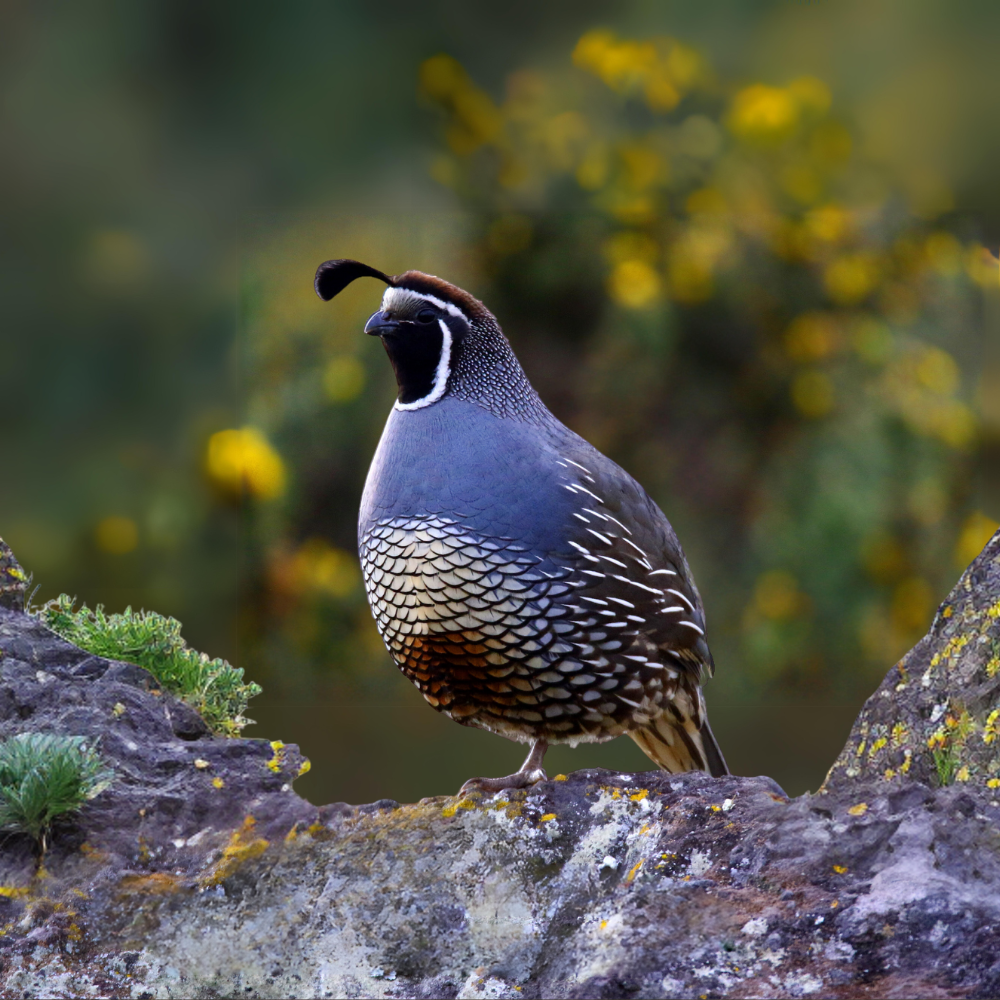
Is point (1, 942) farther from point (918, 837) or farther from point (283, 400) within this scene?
point (283, 400)

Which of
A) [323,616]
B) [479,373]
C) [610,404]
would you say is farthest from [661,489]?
[479,373]

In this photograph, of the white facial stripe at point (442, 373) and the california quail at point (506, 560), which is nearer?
the california quail at point (506, 560)

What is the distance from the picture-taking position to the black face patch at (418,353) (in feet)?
10.5

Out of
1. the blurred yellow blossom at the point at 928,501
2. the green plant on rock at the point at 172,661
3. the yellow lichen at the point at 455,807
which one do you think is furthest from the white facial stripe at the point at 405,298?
the blurred yellow blossom at the point at 928,501

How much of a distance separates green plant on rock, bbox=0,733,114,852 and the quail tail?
55.6 inches

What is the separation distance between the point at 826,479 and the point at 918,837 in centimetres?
340

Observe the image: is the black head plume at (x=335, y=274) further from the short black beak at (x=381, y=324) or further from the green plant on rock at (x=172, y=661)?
the green plant on rock at (x=172, y=661)

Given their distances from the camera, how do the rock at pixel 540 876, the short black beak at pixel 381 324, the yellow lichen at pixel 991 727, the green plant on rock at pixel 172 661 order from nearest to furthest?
the rock at pixel 540 876 < the yellow lichen at pixel 991 727 < the short black beak at pixel 381 324 < the green plant on rock at pixel 172 661

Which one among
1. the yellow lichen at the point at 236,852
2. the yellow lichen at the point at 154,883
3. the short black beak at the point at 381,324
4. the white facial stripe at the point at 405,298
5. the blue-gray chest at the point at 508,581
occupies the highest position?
the white facial stripe at the point at 405,298

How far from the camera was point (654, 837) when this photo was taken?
7.74 ft

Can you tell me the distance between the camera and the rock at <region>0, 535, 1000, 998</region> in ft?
6.63

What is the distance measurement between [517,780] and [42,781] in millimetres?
1020

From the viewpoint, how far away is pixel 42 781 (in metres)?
2.50

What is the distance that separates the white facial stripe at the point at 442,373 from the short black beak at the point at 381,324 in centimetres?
13
